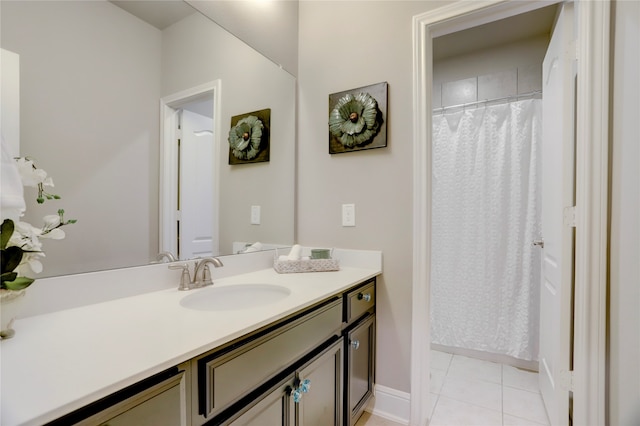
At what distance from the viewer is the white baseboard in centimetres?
161

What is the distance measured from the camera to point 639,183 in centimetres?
97

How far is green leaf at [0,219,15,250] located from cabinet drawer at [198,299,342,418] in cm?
50

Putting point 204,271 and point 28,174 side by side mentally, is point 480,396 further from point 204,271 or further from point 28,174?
point 28,174

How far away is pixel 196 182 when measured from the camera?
1396 millimetres

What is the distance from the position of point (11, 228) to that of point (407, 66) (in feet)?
5.59

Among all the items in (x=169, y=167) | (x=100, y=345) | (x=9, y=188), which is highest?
(x=169, y=167)

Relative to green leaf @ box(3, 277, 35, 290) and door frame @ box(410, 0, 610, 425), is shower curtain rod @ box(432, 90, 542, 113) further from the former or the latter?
green leaf @ box(3, 277, 35, 290)

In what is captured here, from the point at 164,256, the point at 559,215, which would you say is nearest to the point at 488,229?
the point at 559,215

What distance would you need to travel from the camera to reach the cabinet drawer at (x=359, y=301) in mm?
1379

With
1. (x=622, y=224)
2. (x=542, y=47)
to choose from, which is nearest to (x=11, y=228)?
(x=622, y=224)

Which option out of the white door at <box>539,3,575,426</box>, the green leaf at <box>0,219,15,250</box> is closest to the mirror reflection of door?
the green leaf at <box>0,219,15,250</box>

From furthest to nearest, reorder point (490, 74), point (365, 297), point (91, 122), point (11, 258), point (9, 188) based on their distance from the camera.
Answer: point (490, 74)
point (365, 297)
point (91, 122)
point (11, 258)
point (9, 188)

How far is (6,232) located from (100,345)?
12.5 inches

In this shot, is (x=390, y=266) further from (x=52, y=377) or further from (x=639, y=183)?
(x=52, y=377)
